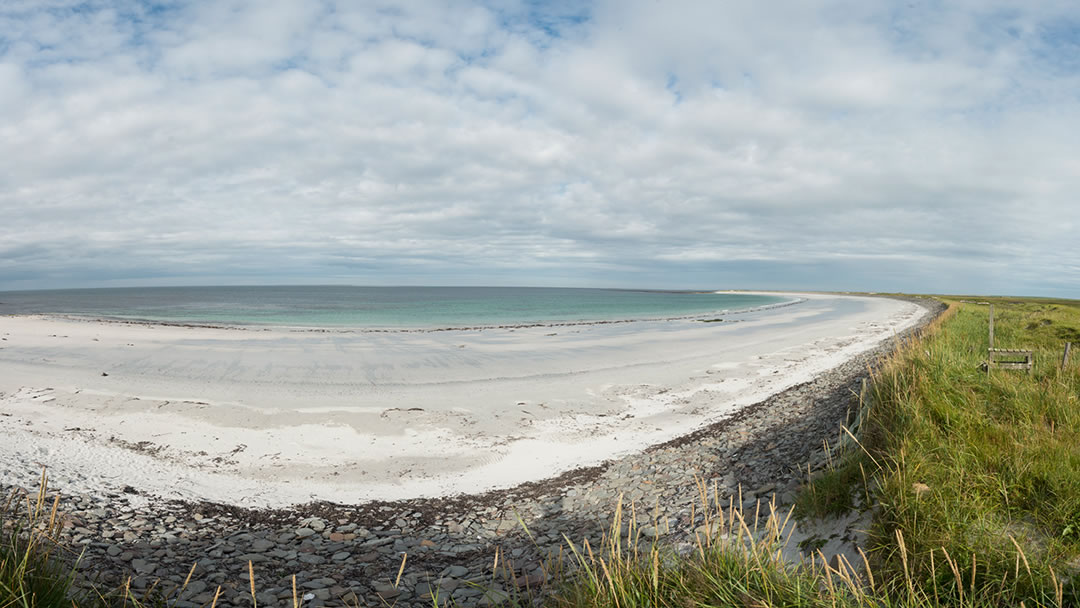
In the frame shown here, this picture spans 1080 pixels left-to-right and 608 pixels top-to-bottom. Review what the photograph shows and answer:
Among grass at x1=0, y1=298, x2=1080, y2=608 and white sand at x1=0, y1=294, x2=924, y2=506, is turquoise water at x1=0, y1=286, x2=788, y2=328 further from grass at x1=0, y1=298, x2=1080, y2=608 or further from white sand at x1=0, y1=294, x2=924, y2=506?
grass at x1=0, y1=298, x2=1080, y2=608

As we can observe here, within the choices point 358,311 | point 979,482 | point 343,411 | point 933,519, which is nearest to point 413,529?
point 933,519

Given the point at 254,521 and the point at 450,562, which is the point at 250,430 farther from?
the point at 450,562

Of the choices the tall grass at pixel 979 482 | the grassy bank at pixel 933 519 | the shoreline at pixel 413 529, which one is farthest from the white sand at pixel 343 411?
the tall grass at pixel 979 482

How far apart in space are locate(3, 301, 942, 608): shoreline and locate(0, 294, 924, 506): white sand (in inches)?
28.2

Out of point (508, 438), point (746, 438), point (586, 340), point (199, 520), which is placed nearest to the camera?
point (199, 520)

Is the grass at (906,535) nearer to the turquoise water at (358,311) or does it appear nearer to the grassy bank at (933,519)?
the grassy bank at (933,519)

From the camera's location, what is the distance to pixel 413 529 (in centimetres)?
718

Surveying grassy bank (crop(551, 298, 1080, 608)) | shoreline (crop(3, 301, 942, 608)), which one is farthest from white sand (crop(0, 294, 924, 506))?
grassy bank (crop(551, 298, 1080, 608))

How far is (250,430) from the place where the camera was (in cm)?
1142

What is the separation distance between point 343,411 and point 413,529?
6.81 meters

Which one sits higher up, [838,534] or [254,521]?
[838,534]

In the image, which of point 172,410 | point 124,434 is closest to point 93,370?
point 172,410

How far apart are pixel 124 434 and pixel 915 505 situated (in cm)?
1338

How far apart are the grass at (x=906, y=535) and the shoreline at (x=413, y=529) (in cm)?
48
